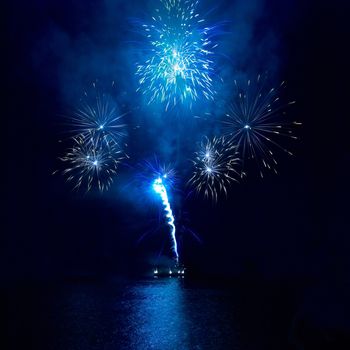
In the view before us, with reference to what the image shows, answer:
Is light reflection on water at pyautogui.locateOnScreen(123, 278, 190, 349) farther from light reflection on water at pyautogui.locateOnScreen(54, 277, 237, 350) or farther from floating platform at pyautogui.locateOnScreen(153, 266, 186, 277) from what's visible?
floating platform at pyautogui.locateOnScreen(153, 266, 186, 277)

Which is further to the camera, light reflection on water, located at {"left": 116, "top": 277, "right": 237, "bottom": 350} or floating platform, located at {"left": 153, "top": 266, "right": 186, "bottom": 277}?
floating platform, located at {"left": 153, "top": 266, "right": 186, "bottom": 277}

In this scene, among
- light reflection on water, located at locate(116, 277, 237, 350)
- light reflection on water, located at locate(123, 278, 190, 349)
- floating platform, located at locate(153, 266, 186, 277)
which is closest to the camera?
light reflection on water, located at locate(116, 277, 237, 350)

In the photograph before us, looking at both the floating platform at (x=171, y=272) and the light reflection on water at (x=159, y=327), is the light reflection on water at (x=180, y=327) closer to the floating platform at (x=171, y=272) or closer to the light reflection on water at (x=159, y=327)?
the light reflection on water at (x=159, y=327)

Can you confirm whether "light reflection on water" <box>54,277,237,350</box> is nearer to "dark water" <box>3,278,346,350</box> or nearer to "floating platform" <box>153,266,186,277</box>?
"dark water" <box>3,278,346,350</box>

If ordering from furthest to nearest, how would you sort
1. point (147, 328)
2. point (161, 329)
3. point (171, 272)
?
point (171, 272), point (147, 328), point (161, 329)

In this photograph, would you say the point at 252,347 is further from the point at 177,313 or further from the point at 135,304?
the point at 135,304

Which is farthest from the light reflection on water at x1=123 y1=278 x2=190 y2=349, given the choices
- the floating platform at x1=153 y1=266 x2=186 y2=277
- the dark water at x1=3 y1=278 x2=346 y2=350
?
the floating platform at x1=153 y1=266 x2=186 y2=277

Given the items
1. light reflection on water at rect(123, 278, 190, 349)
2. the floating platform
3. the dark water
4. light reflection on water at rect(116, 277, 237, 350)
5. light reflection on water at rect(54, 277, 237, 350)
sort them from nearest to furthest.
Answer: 1. the dark water
2. light reflection on water at rect(54, 277, 237, 350)
3. light reflection on water at rect(116, 277, 237, 350)
4. light reflection on water at rect(123, 278, 190, 349)
5. the floating platform

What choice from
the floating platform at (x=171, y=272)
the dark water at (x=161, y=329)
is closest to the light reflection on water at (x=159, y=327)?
the dark water at (x=161, y=329)

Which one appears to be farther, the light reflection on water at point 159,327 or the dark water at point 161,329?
the light reflection on water at point 159,327

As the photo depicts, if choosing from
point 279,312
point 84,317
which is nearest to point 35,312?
point 84,317

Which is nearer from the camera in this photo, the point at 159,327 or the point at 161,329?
the point at 161,329

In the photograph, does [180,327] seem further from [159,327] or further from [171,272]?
[171,272]

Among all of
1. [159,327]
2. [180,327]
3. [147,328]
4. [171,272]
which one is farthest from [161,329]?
[171,272]
